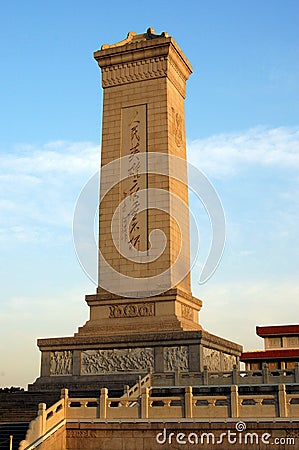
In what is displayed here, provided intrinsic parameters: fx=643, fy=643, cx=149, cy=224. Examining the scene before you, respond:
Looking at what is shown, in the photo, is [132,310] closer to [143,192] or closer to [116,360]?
[116,360]

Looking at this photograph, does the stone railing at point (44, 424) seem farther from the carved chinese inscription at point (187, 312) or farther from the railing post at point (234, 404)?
the carved chinese inscription at point (187, 312)

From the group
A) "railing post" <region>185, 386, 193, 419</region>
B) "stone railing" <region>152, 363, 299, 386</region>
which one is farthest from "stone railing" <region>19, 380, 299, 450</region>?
"stone railing" <region>152, 363, 299, 386</region>

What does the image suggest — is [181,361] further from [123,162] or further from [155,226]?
[123,162]

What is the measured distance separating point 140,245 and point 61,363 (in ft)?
17.3

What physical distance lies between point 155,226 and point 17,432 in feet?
35.6

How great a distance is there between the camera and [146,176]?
25297 mm

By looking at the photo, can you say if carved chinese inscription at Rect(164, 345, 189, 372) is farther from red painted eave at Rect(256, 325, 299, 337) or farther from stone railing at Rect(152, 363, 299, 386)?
red painted eave at Rect(256, 325, 299, 337)

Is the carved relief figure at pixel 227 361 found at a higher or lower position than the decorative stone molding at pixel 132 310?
lower

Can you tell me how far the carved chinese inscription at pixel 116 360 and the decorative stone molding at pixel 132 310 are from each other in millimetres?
1546

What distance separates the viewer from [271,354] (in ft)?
124

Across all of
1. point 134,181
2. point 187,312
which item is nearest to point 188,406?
point 187,312

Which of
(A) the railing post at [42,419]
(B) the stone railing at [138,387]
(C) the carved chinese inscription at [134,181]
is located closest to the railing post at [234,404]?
(B) the stone railing at [138,387]

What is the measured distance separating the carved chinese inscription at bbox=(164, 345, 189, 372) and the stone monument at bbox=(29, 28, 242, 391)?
3 cm

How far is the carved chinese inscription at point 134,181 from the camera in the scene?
24.8m
